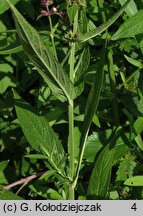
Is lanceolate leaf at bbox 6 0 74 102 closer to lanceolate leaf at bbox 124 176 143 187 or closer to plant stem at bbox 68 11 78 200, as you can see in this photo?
plant stem at bbox 68 11 78 200

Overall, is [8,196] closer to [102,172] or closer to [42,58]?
[102,172]

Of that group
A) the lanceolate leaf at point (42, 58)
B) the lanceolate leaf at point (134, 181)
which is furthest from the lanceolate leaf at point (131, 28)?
the lanceolate leaf at point (134, 181)

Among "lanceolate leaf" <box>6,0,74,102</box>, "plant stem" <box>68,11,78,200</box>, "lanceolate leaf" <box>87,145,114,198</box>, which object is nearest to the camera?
"lanceolate leaf" <box>6,0,74,102</box>

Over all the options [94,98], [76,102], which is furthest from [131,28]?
[76,102]

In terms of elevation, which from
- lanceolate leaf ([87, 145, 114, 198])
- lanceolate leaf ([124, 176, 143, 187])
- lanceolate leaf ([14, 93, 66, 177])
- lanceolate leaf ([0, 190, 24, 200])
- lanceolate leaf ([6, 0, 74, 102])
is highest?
lanceolate leaf ([6, 0, 74, 102])

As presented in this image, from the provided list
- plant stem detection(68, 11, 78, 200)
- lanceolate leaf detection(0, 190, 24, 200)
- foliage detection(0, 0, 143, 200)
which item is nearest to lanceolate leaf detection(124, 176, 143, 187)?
foliage detection(0, 0, 143, 200)

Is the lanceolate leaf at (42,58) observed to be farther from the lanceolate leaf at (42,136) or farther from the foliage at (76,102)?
the lanceolate leaf at (42,136)

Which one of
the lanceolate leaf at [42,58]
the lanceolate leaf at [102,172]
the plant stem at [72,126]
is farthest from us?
the lanceolate leaf at [102,172]

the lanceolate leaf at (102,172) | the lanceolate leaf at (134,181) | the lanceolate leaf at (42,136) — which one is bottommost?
the lanceolate leaf at (134,181)
